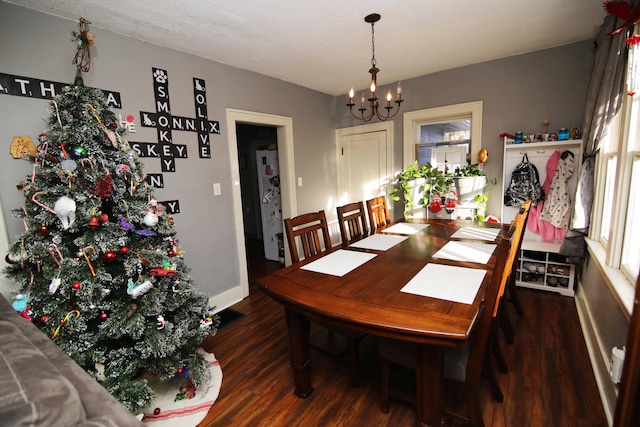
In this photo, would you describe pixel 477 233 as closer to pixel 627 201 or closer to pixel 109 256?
pixel 627 201

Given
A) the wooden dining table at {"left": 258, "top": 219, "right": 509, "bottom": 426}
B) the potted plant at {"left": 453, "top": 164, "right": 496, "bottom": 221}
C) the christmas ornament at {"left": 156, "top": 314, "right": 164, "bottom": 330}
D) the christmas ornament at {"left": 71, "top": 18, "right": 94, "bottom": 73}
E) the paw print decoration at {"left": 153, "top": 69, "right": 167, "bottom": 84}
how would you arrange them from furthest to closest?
the potted plant at {"left": 453, "top": 164, "right": 496, "bottom": 221} → the paw print decoration at {"left": 153, "top": 69, "right": 167, "bottom": 84} → the christmas ornament at {"left": 71, "top": 18, "right": 94, "bottom": 73} → the christmas ornament at {"left": 156, "top": 314, "right": 164, "bottom": 330} → the wooden dining table at {"left": 258, "top": 219, "right": 509, "bottom": 426}

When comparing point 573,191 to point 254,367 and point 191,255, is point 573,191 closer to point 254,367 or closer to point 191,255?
point 254,367

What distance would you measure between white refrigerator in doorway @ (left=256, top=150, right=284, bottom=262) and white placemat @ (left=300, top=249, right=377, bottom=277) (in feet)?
7.47

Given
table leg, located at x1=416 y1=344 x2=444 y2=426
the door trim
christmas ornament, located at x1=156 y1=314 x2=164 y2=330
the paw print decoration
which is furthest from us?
the door trim

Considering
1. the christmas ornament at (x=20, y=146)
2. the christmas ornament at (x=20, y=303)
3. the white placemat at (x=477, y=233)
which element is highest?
the christmas ornament at (x=20, y=146)

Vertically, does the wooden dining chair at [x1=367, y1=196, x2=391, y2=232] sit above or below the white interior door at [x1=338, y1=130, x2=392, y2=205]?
below

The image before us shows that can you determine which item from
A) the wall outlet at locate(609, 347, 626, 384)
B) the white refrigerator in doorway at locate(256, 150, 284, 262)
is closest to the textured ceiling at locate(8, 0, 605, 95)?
the white refrigerator in doorway at locate(256, 150, 284, 262)

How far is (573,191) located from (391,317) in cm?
280

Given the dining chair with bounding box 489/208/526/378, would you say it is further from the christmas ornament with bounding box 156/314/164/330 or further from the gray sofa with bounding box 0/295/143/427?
the christmas ornament with bounding box 156/314/164/330

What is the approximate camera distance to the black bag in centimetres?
295

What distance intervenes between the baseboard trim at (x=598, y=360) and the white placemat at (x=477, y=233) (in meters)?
0.87

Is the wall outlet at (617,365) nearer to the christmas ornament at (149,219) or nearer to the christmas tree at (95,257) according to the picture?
the christmas tree at (95,257)

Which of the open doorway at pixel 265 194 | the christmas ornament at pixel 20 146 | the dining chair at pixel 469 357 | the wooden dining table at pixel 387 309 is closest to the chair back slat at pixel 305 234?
the wooden dining table at pixel 387 309

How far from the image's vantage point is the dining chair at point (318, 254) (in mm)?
1743
